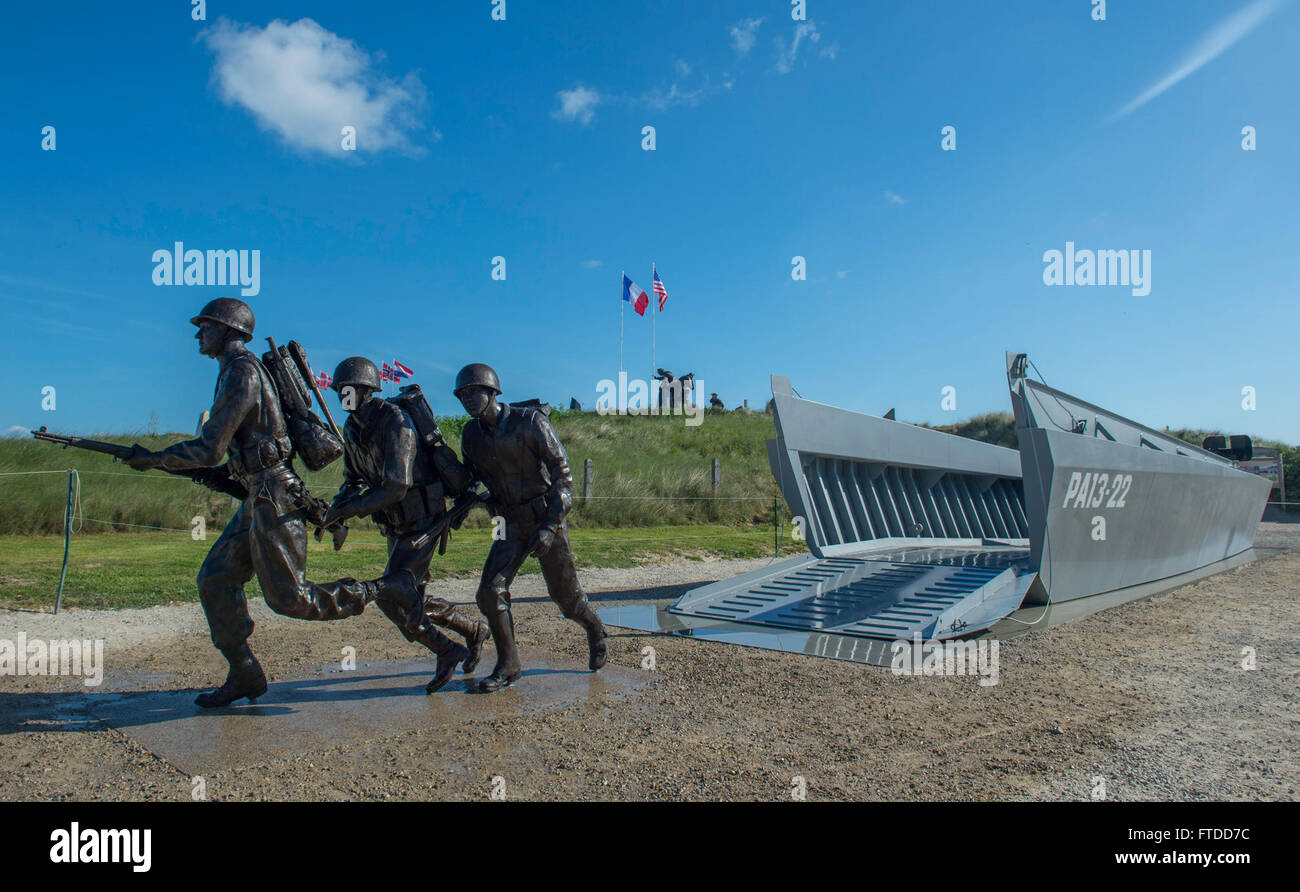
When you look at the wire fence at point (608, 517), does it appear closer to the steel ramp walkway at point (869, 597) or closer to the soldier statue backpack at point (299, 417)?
the steel ramp walkway at point (869, 597)

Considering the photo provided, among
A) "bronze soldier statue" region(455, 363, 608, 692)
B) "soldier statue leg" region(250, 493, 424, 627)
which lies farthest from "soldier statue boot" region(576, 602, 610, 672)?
"soldier statue leg" region(250, 493, 424, 627)

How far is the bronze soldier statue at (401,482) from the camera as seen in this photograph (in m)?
4.77

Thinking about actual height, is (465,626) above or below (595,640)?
above

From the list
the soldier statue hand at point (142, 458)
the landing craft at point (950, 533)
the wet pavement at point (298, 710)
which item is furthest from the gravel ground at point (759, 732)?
the soldier statue hand at point (142, 458)

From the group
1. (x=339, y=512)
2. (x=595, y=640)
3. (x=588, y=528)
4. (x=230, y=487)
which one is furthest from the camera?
(x=588, y=528)

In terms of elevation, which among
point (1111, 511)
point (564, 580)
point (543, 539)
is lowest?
point (564, 580)

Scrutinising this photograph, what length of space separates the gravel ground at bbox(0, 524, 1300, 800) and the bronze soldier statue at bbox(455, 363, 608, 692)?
0.79m

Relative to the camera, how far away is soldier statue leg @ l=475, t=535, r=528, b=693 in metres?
5.17

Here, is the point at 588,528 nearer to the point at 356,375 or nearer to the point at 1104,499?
the point at 1104,499

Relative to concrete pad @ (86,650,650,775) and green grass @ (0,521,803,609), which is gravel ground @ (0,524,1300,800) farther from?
green grass @ (0,521,803,609)

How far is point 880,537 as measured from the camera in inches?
463

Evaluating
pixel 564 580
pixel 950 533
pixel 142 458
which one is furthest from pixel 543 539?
pixel 950 533

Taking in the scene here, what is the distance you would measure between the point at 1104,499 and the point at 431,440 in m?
7.68
